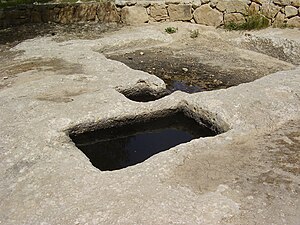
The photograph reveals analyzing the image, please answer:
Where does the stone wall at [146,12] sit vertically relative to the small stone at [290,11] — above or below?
below

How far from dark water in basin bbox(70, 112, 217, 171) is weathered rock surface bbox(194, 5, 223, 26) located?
4.71 m

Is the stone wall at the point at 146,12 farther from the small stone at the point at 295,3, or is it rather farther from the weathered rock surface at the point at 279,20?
the small stone at the point at 295,3

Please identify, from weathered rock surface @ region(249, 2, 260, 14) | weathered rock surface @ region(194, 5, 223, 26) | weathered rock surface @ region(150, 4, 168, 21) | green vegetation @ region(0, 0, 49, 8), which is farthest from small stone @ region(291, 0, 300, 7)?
green vegetation @ region(0, 0, 49, 8)

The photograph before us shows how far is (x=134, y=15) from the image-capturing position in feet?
34.9

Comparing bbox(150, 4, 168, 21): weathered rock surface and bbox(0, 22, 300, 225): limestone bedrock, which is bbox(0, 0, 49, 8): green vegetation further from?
bbox(0, 22, 300, 225): limestone bedrock

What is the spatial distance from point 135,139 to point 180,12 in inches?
215

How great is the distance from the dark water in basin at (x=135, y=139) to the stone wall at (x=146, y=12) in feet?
15.2

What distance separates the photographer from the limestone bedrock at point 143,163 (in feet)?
12.4

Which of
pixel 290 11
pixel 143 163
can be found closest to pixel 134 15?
pixel 290 11

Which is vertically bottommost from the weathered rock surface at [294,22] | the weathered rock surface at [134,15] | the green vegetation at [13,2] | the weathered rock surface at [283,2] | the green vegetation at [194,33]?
the green vegetation at [194,33]

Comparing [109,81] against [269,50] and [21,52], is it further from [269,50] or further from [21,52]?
[269,50]

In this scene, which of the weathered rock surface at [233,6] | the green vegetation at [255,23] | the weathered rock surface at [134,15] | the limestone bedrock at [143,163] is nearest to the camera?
the limestone bedrock at [143,163]

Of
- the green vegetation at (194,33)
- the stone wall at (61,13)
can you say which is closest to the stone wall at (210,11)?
the stone wall at (61,13)

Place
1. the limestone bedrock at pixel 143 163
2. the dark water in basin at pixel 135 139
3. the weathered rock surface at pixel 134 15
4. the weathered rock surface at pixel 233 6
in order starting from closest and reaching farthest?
the limestone bedrock at pixel 143 163
the dark water in basin at pixel 135 139
the weathered rock surface at pixel 233 6
the weathered rock surface at pixel 134 15
